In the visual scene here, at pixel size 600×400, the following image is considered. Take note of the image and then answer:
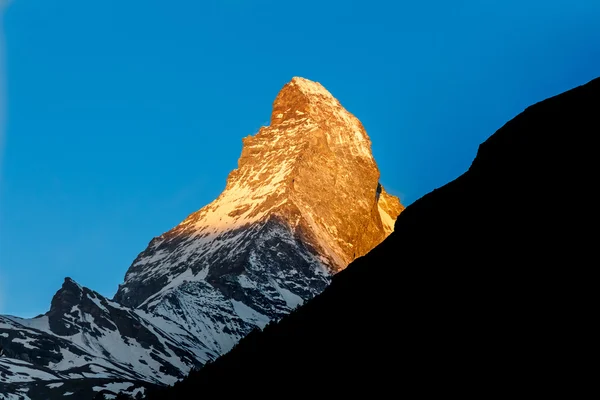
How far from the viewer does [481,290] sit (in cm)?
3091

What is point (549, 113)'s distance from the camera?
36.8 m

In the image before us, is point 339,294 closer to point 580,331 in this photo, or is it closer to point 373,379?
point 373,379

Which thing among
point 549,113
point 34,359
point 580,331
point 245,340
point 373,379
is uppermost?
point 34,359

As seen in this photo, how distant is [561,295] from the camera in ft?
87.3

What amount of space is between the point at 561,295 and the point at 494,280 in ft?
13.3

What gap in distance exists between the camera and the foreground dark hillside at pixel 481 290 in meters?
26.6

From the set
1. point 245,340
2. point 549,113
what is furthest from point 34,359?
point 549,113

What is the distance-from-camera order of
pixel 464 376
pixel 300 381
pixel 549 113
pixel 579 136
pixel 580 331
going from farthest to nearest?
pixel 300 381 < pixel 549 113 < pixel 579 136 < pixel 464 376 < pixel 580 331

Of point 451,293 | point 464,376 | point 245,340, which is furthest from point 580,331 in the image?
point 245,340

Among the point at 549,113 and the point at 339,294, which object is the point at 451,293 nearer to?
the point at 549,113

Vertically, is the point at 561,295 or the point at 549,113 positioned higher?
the point at 549,113

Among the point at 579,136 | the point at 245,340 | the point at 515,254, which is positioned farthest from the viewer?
the point at 245,340

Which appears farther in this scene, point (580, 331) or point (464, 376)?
point (464, 376)

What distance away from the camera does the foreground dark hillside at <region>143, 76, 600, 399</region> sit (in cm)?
2658
